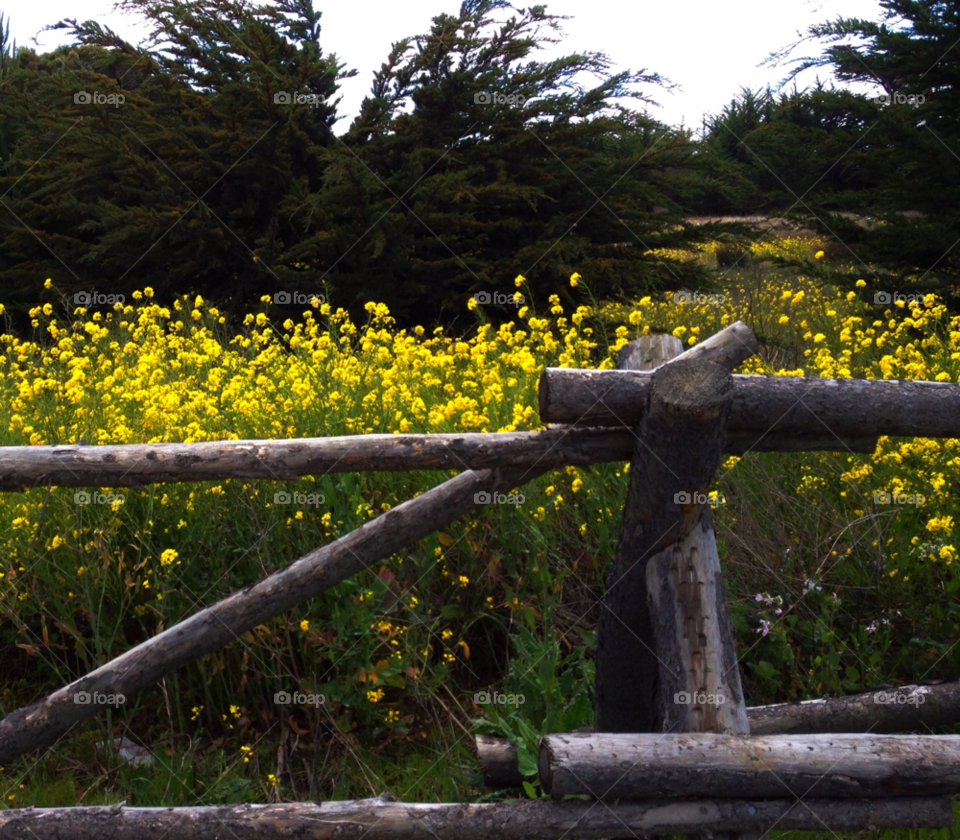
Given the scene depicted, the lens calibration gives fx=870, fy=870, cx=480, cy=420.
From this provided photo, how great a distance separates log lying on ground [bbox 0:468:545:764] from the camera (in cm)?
262

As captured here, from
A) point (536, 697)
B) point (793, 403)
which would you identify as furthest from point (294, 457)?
point (793, 403)

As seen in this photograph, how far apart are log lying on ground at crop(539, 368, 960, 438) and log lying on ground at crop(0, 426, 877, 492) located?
11cm

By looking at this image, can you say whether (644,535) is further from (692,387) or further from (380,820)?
(380,820)

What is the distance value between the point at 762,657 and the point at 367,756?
5.30 ft

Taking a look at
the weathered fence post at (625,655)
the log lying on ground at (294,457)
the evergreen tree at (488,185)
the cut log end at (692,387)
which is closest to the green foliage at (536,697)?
the weathered fence post at (625,655)

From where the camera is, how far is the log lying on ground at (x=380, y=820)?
228 cm

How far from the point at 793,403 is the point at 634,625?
80 centimetres

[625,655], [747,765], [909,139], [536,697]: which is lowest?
[536,697]

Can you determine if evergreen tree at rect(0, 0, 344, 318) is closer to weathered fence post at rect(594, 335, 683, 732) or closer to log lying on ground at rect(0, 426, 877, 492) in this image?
log lying on ground at rect(0, 426, 877, 492)

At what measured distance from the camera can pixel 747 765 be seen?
218 cm

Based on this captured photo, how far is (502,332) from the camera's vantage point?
17.9 feet

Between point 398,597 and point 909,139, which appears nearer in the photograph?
point 398,597

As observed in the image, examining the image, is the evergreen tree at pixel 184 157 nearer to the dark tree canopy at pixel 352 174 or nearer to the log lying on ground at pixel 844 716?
the dark tree canopy at pixel 352 174

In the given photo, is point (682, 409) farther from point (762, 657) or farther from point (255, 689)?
point (255, 689)
